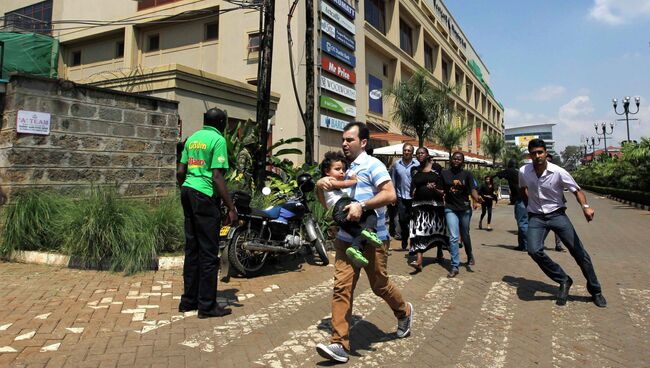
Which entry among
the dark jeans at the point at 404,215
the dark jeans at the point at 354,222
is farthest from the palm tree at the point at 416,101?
the dark jeans at the point at 354,222

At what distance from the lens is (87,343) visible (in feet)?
12.1

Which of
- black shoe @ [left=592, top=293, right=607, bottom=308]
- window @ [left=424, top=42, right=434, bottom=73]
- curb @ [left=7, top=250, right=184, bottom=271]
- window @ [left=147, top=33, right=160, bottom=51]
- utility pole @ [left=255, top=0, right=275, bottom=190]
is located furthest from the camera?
window @ [left=424, top=42, right=434, bottom=73]

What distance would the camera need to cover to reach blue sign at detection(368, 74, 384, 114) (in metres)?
24.9

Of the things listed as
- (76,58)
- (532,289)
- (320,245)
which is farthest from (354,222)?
(76,58)

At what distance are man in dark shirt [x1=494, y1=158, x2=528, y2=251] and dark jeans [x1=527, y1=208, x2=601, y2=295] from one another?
11.2ft

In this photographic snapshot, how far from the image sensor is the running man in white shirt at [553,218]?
5113 mm

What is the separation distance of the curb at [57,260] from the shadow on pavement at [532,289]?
470 centimetres

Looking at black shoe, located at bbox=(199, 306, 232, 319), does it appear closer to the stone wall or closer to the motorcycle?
the motorcycle

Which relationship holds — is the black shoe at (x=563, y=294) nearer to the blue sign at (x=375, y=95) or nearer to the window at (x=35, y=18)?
the blue sign at (x=375, y=95)

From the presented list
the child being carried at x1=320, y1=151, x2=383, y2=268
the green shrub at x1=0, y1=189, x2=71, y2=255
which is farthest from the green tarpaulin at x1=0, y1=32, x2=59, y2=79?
the child being carried at x1=320, y1=151, x2=383, y2=268

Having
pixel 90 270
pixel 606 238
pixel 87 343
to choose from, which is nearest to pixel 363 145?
pixel 87 343

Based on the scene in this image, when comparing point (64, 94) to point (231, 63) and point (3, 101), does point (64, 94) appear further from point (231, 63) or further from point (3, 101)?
point (231, 63)

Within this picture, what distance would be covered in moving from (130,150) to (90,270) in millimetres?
2817

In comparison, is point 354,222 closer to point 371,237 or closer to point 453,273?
point 371,237
